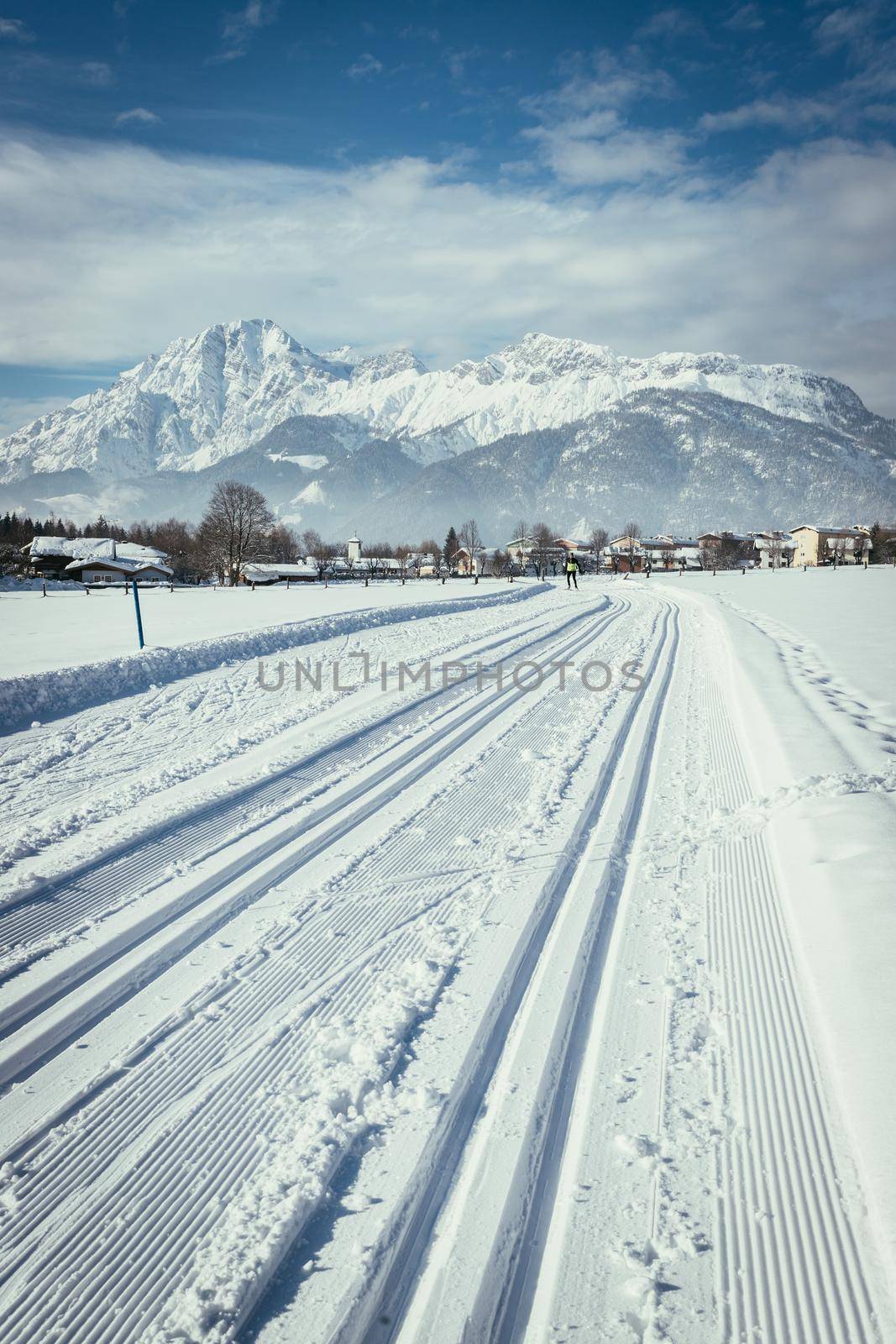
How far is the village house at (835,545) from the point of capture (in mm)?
106062

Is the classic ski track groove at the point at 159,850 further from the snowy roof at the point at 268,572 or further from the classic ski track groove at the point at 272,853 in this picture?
the snowy roof at the point at 268,572

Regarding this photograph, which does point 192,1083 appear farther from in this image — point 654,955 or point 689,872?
point 689,872

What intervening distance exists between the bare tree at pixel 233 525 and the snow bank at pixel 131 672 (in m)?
56.1

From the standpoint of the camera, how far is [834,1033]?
7.93 ft

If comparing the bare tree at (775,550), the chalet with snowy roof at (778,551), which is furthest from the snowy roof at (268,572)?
the bare tree at (775,550)

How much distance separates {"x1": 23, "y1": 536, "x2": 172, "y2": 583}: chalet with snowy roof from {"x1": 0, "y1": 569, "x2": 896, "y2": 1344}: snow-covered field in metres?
79.2

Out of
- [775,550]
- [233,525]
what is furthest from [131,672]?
[775,550]

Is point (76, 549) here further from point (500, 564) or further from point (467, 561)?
point (467, 561)

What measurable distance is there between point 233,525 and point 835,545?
96.3 metres

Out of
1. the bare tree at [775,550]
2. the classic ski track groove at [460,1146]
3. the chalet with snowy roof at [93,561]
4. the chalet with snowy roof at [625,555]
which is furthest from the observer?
the bare tree at [775,550]

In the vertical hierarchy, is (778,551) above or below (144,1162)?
above

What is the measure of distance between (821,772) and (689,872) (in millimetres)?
1792

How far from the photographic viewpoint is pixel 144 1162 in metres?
2.10

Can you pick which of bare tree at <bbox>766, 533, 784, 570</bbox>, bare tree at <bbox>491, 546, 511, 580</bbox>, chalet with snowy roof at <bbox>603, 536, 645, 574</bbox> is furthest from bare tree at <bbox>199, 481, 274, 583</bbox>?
bare tree at <bbox>766, 533, 784, 570</bbox>
